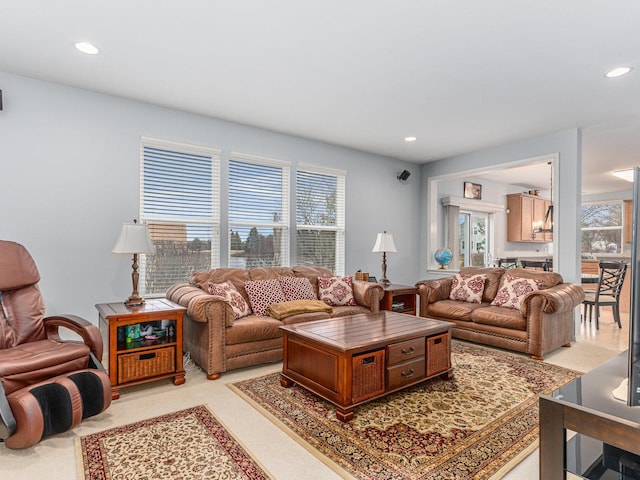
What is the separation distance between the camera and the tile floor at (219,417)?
1863mm

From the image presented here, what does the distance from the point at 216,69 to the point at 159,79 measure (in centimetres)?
59

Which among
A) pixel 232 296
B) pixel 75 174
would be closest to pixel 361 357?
pixel 232 296

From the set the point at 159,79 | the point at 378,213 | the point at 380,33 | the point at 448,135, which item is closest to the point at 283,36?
the point at 380,33

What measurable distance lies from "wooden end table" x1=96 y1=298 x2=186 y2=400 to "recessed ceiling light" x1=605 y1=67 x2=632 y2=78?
412cm

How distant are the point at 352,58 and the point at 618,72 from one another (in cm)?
225

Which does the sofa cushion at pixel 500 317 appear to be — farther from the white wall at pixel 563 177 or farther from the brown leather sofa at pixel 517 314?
the white wall at pixel 563 177

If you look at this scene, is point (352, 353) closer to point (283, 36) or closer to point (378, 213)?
point (283, 36)

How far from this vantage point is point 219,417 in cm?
244

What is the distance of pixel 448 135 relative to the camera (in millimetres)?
4852

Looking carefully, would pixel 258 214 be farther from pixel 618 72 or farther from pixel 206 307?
pixel 618 72

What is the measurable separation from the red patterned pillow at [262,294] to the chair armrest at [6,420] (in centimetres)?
204

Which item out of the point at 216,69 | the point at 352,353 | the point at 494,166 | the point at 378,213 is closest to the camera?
the point at 352,353

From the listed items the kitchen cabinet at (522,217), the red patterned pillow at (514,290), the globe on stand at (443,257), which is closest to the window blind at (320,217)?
the globe on stand at (443,257)

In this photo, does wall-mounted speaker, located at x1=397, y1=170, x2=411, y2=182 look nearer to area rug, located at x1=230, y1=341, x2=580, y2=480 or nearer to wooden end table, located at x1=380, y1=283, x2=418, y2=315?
wooden end table, located at x1=380, y1=283, x2=418, y2=315
